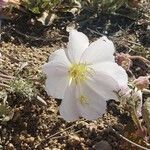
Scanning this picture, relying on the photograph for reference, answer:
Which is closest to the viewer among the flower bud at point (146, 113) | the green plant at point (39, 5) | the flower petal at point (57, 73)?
the flower petal at point (57, 73)

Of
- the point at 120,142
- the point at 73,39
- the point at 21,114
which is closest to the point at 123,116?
the point at 120,142

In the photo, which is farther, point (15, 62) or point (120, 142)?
point (15, 62)

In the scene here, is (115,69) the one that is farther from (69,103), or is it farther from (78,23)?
(78,23)

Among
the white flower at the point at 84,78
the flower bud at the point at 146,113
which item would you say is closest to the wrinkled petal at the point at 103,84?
the white flower at the point at 84,78

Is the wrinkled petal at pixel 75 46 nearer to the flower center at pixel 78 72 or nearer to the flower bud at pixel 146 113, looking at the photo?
the flower center at pixel 78 72

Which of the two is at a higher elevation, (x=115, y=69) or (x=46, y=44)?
(x=115, y=69)

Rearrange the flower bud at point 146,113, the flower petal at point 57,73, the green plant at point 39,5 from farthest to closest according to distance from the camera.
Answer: the green plant at point 39,5, the flower bud at point 146,113, the flower petal at point 57,73

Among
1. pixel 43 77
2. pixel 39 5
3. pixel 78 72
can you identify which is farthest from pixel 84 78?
pixel 39 5

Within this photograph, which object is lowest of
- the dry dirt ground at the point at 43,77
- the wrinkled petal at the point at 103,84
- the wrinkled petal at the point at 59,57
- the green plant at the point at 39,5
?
the dry dirt ground at the point at 43,77
